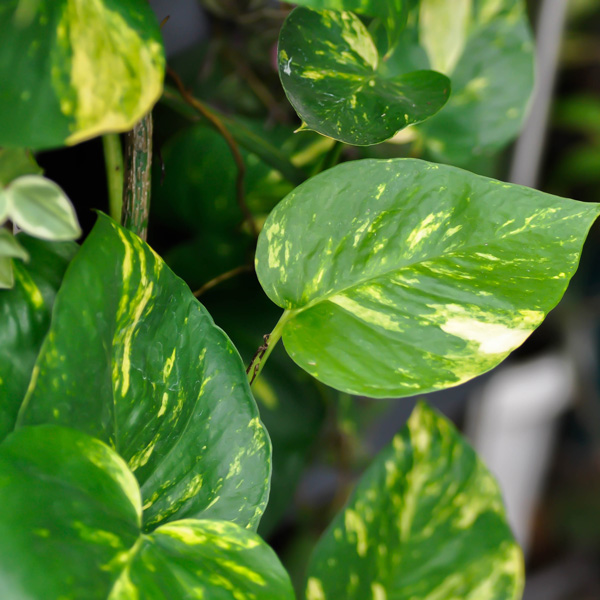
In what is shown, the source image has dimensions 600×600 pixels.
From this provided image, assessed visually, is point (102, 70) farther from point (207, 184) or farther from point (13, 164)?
point (207, 184)

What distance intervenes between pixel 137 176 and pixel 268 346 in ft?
0.34

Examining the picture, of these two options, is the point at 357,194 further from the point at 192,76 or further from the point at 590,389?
the point at 590,389

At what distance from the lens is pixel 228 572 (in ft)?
Answer: 0.72

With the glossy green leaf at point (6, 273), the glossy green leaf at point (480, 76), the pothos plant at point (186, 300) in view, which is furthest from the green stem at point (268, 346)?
the glossy green leaf at point (480, 76)

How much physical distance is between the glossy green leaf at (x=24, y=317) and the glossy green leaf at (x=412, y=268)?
10 centimetres

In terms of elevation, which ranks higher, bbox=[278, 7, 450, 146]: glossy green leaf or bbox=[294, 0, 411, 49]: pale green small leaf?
bbox=[294, 0, 411, 49]: pale green small leaf

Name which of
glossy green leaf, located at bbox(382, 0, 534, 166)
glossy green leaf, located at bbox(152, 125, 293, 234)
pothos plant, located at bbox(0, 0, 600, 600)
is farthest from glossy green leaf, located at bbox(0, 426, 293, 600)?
glossy green leaf, located at bbox(382, 0, 534, 166)

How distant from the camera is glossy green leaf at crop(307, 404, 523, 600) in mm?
367

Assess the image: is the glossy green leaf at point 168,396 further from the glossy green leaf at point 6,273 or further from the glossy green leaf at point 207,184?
the glossy green leaf at point 207,184

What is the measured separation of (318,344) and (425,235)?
7 cm

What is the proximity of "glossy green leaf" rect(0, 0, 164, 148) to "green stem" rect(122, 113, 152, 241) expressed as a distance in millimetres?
57

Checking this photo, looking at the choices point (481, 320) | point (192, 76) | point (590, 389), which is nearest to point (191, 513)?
point (481, 320)

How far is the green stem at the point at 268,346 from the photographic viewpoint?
0.95ft

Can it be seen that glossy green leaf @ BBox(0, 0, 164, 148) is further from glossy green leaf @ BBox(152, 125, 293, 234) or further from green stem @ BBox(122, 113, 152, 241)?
glossy green leaf @ BBox(152, 125, 293, 234)
